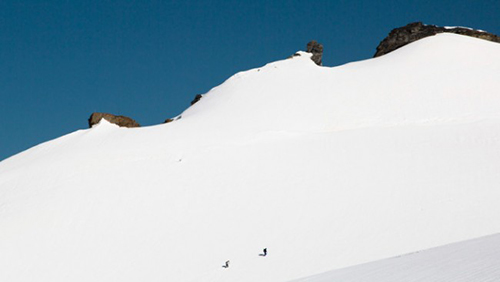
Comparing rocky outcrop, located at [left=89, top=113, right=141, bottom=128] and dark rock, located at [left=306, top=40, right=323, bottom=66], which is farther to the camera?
dark rock, located at [left=306, top=40, right=323, bottom=66]

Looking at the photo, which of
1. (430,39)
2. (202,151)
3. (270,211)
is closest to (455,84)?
(430,39)

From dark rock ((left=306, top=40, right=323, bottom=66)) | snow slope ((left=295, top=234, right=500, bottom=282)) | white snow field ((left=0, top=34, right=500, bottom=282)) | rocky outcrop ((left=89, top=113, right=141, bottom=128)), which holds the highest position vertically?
dark rock ((left=306, top=40, right=323, bottom=66))

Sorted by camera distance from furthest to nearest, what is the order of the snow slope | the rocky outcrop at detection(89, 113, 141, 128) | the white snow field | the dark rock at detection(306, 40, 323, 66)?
the dark rock at detection(306, 40, 323, 66) → the rocky outcrop at detection(89, 113, 141, 128) → the white snow field → the snow slope

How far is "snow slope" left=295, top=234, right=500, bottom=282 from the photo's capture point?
891 centimetres

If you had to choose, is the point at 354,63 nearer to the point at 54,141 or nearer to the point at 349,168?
the point at 349,168

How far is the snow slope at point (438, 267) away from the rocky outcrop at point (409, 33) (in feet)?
186

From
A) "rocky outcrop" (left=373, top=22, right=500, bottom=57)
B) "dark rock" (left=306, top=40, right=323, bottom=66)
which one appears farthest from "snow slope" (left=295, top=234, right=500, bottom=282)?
"rocky outcrop" (left=373, top=22, right=500, bottom=57)

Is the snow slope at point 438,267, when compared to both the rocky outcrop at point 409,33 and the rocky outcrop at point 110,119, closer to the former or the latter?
the rocky outcrop at point 110,119

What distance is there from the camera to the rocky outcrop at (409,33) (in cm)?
6444

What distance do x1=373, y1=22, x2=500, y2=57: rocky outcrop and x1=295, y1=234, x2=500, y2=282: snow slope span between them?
56734mm

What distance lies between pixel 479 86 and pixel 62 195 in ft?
105

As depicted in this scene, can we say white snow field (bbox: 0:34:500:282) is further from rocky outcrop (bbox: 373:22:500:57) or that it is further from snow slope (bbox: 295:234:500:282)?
rocky outcrop (bbox: 373:22:500:57)

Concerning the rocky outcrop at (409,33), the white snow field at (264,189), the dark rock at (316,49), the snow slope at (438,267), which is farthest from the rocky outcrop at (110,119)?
the snow slope at (438,267)

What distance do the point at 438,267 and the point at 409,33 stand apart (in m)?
61.0
